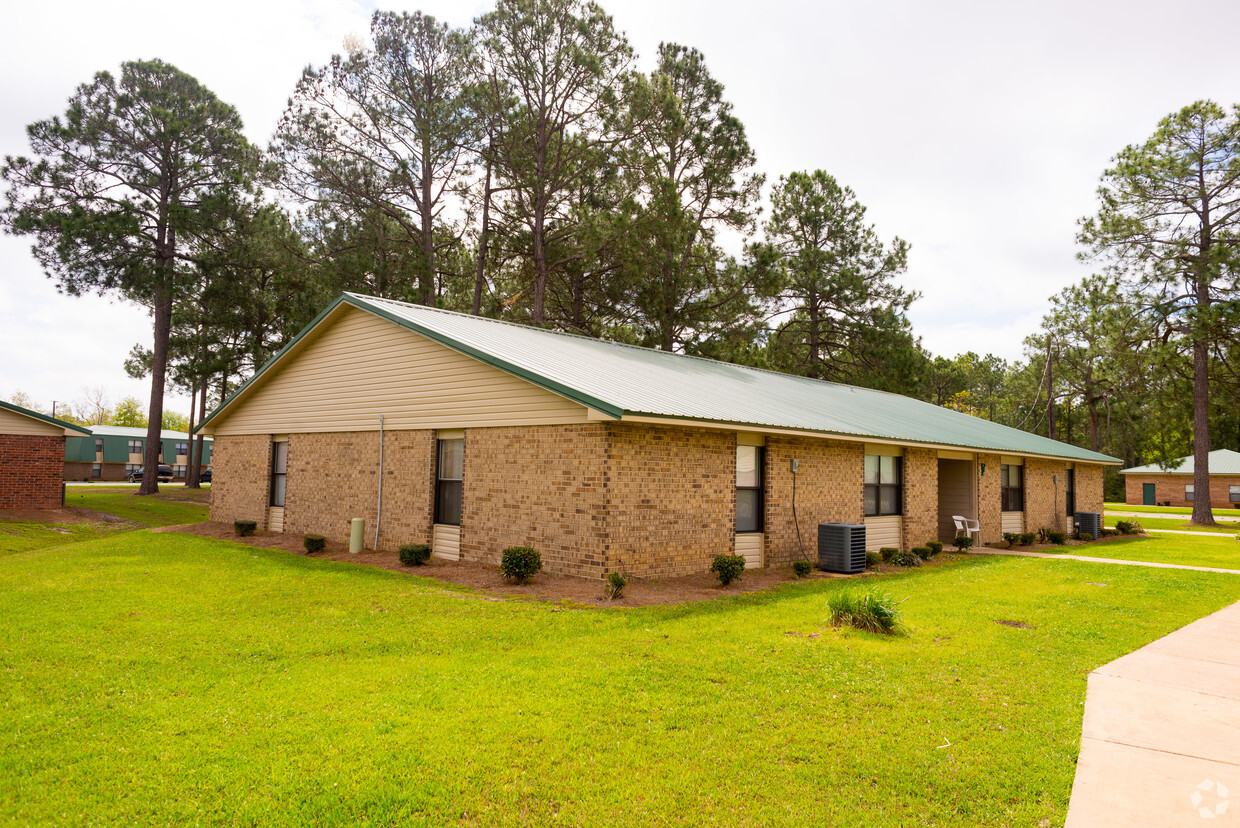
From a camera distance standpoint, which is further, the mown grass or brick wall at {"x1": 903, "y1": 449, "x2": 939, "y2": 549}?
the mown grass

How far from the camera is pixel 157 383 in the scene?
1223 inches

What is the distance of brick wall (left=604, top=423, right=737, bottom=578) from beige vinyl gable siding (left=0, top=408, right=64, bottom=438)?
19.6m

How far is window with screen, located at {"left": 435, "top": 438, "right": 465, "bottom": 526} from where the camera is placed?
538 inches

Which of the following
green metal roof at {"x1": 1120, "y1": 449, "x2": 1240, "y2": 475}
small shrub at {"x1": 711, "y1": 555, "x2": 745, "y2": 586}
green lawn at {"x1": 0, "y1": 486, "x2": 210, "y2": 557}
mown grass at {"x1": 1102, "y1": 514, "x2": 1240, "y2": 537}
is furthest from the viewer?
green metal roof at {"x1": 1120, "y1": 449, "x2": 1240, "y2": 475}

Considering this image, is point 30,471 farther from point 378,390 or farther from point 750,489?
point 750,489

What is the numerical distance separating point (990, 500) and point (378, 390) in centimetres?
1660

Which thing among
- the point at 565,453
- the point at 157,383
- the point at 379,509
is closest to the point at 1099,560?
the point at 565,453

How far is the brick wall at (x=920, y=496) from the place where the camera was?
17.0 meters

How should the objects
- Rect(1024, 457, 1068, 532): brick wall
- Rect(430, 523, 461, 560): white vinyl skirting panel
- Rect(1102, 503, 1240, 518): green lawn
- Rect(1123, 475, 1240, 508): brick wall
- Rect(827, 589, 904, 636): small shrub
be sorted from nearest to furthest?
Rect(827, 589, 904, 636): small shrub < Rect(430, 523, 461, 560): white vinyl skirting panel < Rect(1024, 457, 1068, 532): brick wall < Rect(1102, 503, 1240, 518): green lawn < Rect(1123, 475, 1240, 508): brick wall

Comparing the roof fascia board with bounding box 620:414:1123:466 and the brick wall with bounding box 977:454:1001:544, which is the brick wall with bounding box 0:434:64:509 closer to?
the roof fascia board with bounding box 620:414:1123:466

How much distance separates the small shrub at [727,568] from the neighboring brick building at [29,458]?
2026cm

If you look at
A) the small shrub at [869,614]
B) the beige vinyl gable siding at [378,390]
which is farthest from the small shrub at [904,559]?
the beige vinyl gable siding at [378,390]

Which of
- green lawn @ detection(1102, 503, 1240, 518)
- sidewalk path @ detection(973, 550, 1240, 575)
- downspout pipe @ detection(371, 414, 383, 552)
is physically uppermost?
downspout pipe @ detection(371, 414, 383, 552)

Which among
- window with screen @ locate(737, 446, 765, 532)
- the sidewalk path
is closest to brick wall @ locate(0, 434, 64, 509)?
window with screen @ locate(737, 446, 765, 532)
